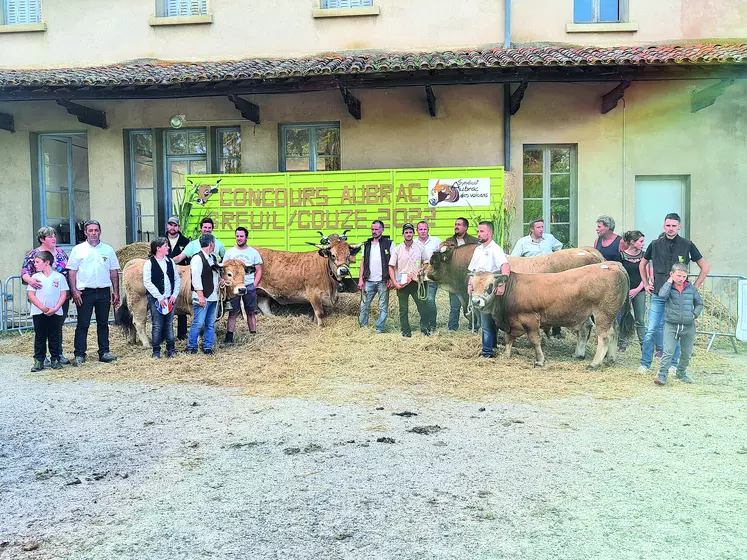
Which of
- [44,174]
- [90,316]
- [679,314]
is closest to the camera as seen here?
[679,314]

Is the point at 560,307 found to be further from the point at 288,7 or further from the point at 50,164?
the point at 50,164

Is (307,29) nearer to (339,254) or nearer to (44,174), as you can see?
(339,254)

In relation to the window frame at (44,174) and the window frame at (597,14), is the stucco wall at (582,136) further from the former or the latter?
the window frame at (44,174)

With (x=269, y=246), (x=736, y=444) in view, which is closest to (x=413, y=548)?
(x=736, y=444)

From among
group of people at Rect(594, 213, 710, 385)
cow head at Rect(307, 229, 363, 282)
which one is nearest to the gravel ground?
group of people at Rect(594, 213, 710, 385)

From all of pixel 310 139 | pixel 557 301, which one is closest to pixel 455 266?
pixel 557 301

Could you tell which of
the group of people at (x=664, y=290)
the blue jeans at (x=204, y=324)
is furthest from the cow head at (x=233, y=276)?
the group of people at (x=664, y=290)

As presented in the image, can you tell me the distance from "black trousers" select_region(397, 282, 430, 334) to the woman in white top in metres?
3.32

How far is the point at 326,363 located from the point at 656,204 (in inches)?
325

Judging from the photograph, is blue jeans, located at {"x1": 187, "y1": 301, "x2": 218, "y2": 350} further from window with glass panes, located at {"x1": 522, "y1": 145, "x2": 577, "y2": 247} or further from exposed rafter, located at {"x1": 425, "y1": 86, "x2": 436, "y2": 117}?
window with glass panes, located at {"x1": 522, "y1": 145, "x2": 577, "y2": 247}

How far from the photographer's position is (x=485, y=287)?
26.0ft

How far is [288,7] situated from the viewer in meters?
13.7

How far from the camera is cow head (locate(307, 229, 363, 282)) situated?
1067cm

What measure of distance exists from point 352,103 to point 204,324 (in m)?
5.76
